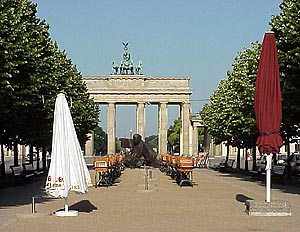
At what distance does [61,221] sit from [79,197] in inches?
337

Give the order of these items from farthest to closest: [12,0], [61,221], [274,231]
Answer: [12,0]
[61,221]
[274,231]

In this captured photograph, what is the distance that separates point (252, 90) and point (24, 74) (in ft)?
41.5

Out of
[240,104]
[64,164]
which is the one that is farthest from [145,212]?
[240,104]

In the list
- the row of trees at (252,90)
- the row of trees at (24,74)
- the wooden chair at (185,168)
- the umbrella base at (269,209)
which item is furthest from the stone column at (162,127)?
the umbrella base at (269,209)

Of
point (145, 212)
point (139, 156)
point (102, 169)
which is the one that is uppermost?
point (139, 156)

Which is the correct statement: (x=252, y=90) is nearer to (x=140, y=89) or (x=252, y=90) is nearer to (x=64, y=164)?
(x=64, y=164)

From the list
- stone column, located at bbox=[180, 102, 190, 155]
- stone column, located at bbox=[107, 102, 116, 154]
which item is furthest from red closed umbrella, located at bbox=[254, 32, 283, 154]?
stone column, located at bbox=[107, 102, 116, 154]

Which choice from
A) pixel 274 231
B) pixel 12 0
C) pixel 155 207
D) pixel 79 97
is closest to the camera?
pixel 274 231

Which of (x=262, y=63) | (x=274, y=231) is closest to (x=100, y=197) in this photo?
(x=262, y=63)

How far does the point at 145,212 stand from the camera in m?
20.1

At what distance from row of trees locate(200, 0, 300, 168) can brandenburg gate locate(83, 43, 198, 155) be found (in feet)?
197

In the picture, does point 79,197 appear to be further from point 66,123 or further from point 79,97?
point 79,97

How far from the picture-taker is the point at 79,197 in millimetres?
26406

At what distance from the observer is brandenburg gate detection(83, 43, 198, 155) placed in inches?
4872
